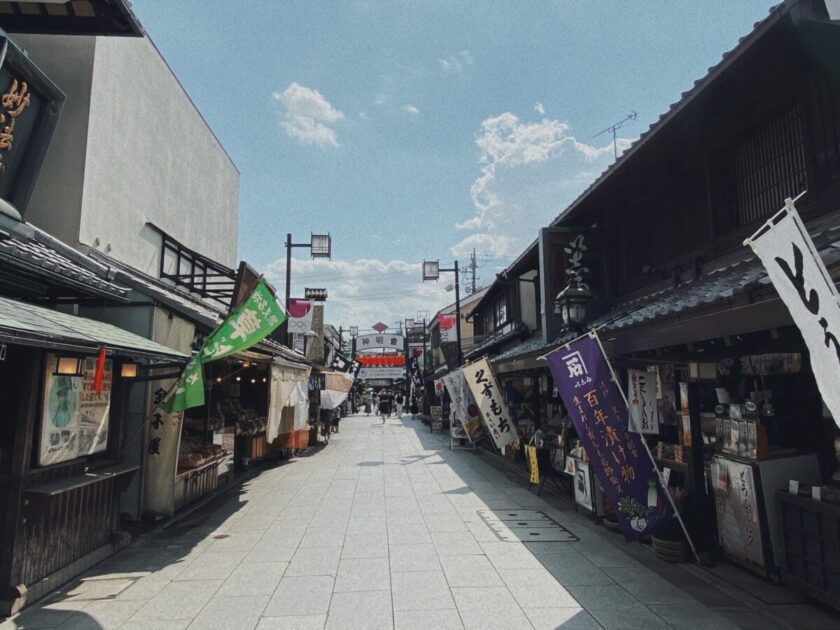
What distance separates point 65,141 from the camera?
11031mm

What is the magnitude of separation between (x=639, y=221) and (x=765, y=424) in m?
5.54

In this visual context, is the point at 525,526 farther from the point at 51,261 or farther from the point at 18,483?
the point at 51,261

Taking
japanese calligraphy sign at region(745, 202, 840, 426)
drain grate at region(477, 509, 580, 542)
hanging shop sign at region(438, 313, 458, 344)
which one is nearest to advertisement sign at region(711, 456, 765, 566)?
drain grate at region(477, 509, 580, 542)

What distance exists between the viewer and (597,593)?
6324 mm

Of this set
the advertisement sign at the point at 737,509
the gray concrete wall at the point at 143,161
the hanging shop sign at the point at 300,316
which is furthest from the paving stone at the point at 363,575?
the hanging shop sign at the point at 300,316

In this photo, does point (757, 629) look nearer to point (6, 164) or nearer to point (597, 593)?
point (597, 593)

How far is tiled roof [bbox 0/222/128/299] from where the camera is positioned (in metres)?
6.71

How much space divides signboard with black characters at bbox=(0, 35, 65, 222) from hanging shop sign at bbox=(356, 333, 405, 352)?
187ft

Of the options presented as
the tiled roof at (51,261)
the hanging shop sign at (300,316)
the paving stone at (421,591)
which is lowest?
the paving stone at (421,591)

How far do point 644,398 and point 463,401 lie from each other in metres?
9.39

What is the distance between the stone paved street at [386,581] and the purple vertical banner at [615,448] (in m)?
0.74

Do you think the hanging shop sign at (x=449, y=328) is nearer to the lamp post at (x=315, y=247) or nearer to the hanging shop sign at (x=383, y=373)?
the lamp post at (x=315, y=247)

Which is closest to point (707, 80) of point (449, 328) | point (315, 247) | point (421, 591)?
point (421, 591)

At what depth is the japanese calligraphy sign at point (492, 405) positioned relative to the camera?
12531 mm
